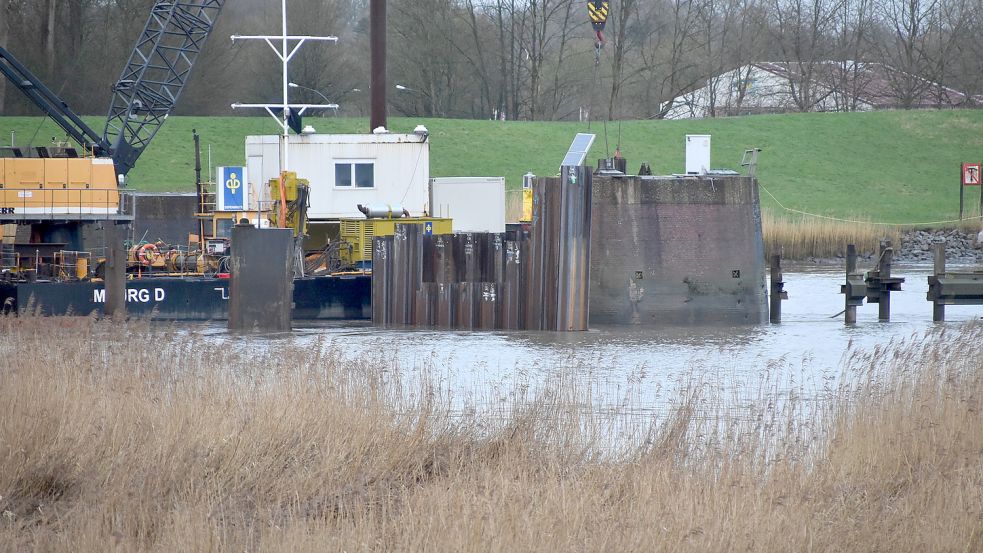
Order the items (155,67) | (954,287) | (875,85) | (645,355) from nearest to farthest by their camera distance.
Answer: (645,355), (954,287), (155,67), (875,85)

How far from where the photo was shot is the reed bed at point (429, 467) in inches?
257

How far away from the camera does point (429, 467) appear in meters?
8.68

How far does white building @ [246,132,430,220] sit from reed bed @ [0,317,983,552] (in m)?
14.1

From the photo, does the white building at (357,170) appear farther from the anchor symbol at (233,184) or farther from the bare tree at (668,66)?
the bare tree at (668,66)

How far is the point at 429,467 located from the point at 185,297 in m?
14.7

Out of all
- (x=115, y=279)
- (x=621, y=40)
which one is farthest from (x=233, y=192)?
(x=621, y=40)

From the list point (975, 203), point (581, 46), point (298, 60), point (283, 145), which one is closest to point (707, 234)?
point (283, 145)

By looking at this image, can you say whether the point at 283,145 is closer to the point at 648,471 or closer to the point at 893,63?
the point at 648,471

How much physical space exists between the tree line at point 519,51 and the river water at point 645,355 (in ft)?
118

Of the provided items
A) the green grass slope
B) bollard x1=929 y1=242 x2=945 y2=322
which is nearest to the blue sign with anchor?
bollard x1=929 y1=242 x2=945 y2=322

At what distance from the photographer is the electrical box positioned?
23.4 m

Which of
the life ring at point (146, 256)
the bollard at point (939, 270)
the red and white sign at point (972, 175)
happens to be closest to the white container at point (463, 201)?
the life ring at point (146, 256)

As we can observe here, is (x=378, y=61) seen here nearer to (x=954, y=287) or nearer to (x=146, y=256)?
(x=146, y=256)

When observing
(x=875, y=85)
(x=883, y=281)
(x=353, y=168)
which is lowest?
(x=883, y=281)
